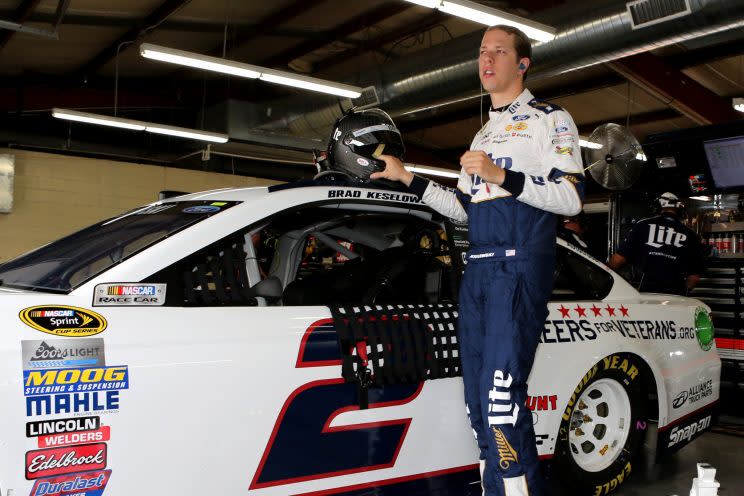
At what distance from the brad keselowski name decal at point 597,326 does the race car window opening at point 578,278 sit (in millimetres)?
105

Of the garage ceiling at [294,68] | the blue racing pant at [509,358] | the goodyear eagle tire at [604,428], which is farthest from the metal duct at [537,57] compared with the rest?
the blue racing pant at [509,358]

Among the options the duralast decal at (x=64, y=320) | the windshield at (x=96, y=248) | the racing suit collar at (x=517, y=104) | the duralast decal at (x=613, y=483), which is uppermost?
the racing suit collar at (x=517, y=104)

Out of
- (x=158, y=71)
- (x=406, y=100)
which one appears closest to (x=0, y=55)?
(x=158, y=71)

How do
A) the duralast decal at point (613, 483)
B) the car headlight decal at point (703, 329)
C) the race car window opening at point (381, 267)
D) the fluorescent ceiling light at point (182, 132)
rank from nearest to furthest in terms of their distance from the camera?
the race car window opening at point (381, 267), the duralast decal at point (613, 483), the car headlight decal at point (703, 329), the fluorescent ceiling light at point (182, 132)

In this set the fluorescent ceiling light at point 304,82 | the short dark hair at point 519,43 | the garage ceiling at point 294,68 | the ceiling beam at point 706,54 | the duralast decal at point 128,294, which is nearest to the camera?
the duralast decal at point 128,294

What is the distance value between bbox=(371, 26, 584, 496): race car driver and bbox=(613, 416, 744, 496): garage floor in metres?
1.34

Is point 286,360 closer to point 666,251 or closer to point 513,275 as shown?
point 513,275

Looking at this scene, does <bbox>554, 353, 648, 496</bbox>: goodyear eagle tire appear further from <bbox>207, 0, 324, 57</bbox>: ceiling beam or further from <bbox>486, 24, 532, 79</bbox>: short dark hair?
<bbox>207, 0, 324, 57</bbox>: ceiling beam

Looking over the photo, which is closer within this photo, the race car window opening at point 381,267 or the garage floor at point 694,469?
the race car window opening at point 381,267

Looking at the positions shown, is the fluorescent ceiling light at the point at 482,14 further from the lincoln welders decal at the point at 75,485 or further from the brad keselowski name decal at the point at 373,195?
the lincoln welders decal at the point at 75,485

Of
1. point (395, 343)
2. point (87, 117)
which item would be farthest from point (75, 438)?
point (87, 117)

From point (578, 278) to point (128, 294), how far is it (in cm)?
215

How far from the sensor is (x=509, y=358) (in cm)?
247

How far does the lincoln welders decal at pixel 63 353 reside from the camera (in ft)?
6.25
